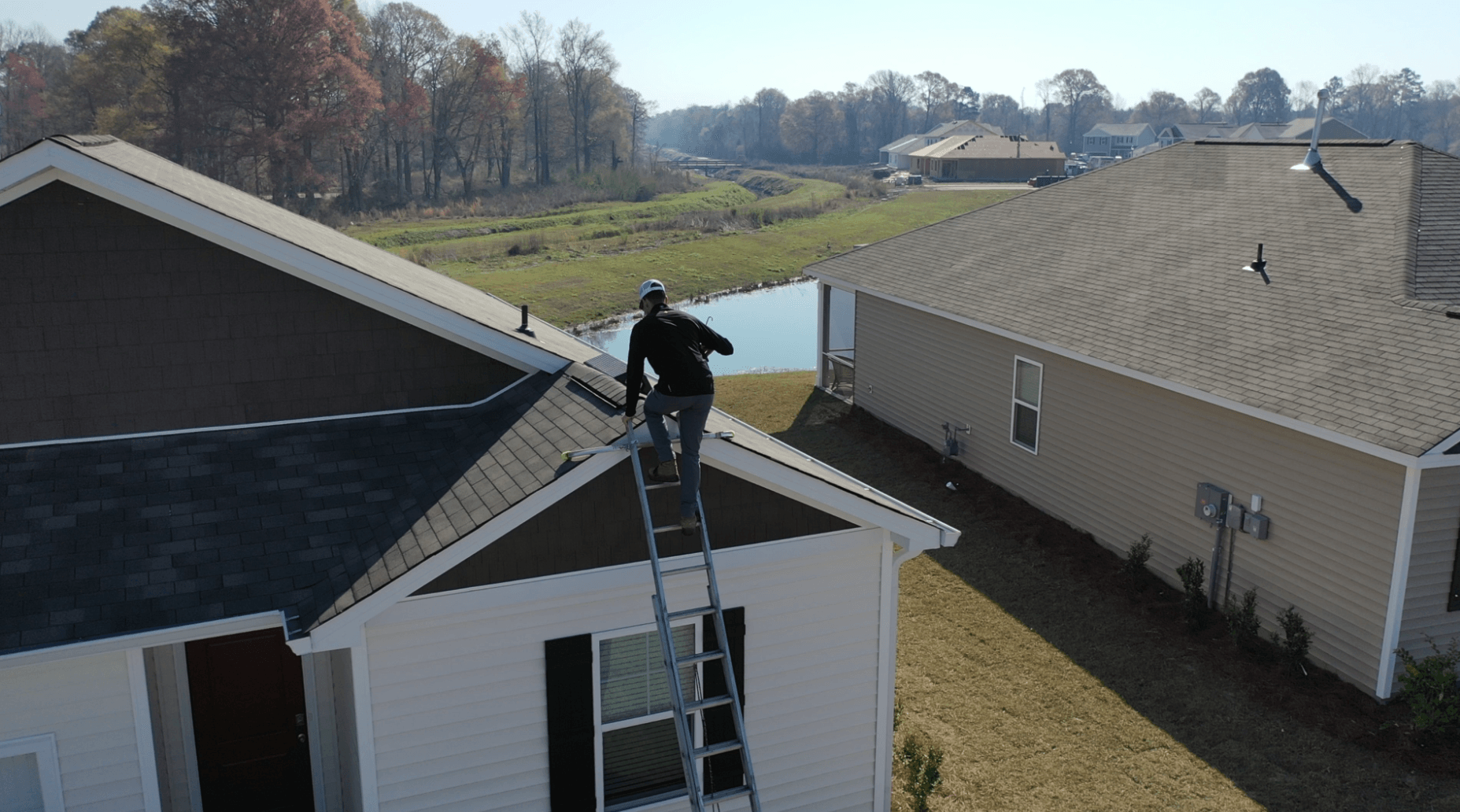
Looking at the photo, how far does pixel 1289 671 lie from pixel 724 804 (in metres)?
6.44

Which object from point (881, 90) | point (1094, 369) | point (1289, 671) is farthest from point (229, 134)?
point (881, 90)

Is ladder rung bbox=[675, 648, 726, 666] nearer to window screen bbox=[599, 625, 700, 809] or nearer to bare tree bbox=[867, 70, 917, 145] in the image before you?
window screen bbox=[599, 625, 700, 809]

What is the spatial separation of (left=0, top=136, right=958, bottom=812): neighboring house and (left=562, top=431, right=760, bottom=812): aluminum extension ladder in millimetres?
197

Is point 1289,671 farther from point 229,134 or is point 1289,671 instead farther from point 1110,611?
point 229,134

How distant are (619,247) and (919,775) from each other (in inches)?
1621

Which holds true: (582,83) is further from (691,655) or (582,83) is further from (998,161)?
(691,655)

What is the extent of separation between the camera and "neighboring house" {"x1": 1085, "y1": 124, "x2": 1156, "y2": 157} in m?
133

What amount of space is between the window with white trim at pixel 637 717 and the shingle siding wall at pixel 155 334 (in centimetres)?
318

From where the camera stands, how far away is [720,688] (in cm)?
735

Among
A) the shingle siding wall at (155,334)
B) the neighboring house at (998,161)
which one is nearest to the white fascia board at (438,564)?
the shingle siding wall at (155,334)

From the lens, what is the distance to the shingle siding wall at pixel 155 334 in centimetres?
763

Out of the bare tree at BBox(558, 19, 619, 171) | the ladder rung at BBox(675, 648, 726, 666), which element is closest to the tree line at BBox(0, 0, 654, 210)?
the bare tree at BBox(558, 19, 619, 171)

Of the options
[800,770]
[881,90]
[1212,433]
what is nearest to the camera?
[800,770]

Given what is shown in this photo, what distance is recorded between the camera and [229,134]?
5319 centimetres
